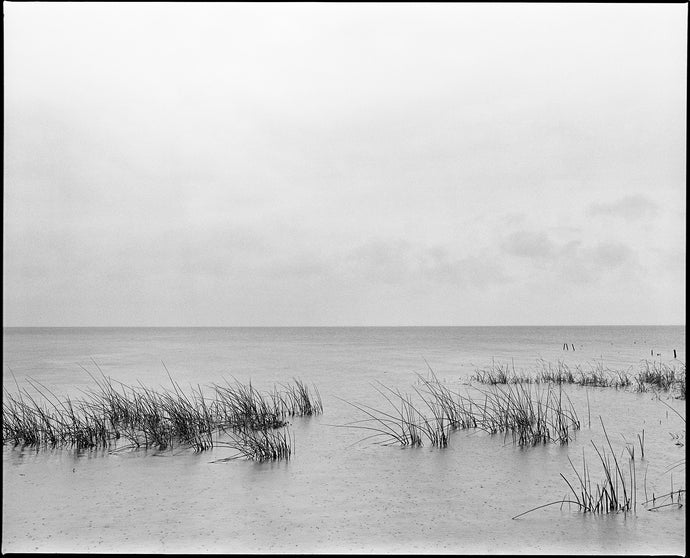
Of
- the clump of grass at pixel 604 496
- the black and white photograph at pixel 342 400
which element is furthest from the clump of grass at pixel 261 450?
the clump of grass at pixel 604 496

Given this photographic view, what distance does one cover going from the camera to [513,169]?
870 centimetres

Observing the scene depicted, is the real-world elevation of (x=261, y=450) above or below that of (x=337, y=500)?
above

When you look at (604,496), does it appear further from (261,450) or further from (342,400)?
(342,400)

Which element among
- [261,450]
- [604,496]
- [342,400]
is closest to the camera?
[604,496]

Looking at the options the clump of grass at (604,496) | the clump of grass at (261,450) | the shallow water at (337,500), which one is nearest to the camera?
the shallow water at (337,500)

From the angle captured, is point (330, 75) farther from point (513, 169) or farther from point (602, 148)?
point (513, 169)

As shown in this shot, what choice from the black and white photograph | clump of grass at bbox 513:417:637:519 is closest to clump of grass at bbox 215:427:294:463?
the black and white photograph

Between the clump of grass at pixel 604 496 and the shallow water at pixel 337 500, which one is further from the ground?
the clump of grass at pixel 604 496

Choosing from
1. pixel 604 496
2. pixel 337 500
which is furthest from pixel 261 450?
pixel 604 496

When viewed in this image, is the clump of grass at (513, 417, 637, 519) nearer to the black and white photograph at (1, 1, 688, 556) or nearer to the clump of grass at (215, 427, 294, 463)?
the black and white photograph at (1, 1, 688, 556)

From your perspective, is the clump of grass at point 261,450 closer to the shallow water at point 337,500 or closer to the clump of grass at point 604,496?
the shallow water at point 337,500

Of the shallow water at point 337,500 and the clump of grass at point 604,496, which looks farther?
the clump of grass at point 604,496

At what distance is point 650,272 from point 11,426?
7.00m

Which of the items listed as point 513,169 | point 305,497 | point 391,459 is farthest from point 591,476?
point 513,169
